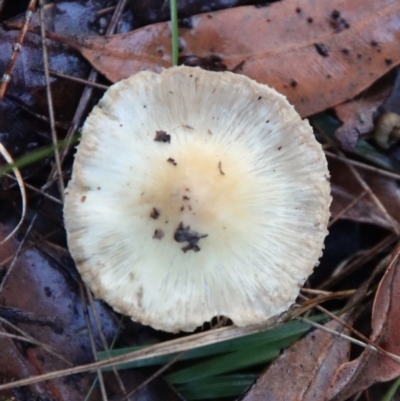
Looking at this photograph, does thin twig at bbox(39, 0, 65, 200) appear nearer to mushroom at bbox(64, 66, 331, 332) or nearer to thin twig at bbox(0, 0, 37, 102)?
thin twig at bbox(0, 0, 37, 102)

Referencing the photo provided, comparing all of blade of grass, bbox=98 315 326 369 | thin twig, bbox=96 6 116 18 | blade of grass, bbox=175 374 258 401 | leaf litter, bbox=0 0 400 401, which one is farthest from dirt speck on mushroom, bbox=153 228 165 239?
thin twig, bbox=96 6 116 18

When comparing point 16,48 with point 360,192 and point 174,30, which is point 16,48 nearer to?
point 174,30

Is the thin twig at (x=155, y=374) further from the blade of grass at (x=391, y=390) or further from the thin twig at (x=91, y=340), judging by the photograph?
the blade of grass at (x=391, y=390)

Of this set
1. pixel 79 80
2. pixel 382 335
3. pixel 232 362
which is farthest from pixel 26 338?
pixel 382 335

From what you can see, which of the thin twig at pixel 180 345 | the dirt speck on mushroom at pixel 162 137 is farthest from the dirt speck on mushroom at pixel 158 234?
the thin twig at pixel 180 345

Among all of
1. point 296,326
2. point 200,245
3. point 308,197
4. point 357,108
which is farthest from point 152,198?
point 357,108

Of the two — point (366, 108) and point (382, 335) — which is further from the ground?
point (366, 108)
